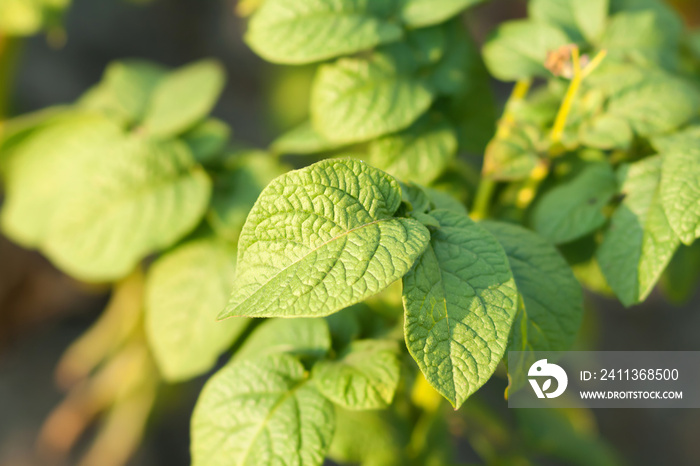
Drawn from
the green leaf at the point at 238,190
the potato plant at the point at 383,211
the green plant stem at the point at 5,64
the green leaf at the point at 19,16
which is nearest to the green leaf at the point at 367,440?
the potato plant at the point at 383,211

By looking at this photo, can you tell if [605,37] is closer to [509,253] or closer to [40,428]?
[509,253]

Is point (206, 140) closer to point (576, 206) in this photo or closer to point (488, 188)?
point (488, 188)

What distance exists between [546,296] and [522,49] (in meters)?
0.36

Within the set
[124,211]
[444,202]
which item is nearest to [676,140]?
[444,202]

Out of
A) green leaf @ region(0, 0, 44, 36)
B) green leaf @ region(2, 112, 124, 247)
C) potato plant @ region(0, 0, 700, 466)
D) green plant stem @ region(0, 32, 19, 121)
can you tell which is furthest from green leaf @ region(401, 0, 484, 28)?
green plant stem @ region(0, 32, 19, 121)

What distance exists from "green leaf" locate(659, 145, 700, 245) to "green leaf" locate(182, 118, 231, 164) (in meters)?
0.55

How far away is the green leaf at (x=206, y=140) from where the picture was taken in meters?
0.80

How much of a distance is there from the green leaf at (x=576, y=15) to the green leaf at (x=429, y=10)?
0.13m

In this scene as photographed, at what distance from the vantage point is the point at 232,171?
0.81 m

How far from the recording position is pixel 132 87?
933mm

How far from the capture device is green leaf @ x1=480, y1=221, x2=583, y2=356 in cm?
51

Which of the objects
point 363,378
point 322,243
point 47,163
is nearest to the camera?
point 322,243

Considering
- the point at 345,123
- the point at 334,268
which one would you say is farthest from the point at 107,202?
the point at 334,268

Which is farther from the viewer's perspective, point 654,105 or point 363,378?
point 654,105
